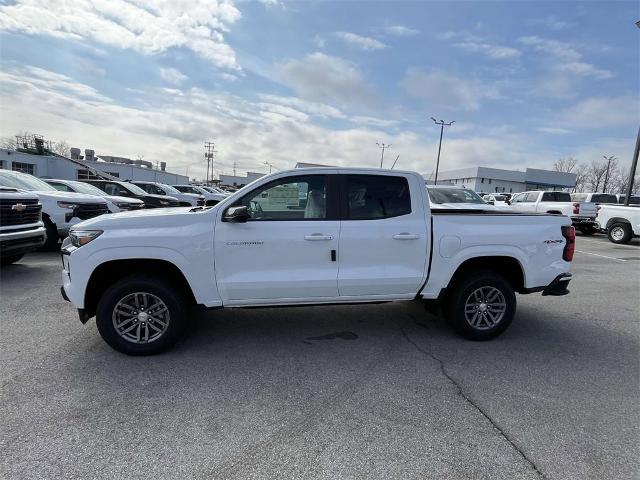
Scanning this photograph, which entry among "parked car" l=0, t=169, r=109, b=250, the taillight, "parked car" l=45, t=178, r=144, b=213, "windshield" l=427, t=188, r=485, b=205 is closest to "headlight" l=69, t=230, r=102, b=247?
the taillight

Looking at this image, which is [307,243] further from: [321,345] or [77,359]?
[77,359]

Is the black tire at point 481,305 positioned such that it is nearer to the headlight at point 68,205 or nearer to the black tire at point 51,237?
the headlight at point 68,205

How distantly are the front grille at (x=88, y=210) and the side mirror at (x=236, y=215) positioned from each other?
6.51m

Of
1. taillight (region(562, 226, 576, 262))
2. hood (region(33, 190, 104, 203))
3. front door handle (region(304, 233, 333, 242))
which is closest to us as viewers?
front door handle (region(304, 233, 333, 242))

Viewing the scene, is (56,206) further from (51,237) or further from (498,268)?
(498,268)

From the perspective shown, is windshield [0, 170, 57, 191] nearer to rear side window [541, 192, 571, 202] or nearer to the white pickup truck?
the white pickup truck

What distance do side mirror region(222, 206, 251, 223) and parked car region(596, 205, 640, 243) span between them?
1583 cm

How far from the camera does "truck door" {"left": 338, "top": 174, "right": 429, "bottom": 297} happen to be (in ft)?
13.2

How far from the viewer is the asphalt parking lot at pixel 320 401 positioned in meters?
2.47

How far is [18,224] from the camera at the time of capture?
6723mm

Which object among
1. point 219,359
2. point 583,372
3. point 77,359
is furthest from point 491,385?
point 77,359

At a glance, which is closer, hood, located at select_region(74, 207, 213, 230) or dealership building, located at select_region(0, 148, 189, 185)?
hood, located at select_region(74, 207, 213, 230)

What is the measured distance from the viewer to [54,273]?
706 centimetres

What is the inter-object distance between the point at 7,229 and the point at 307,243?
18.5 ft
